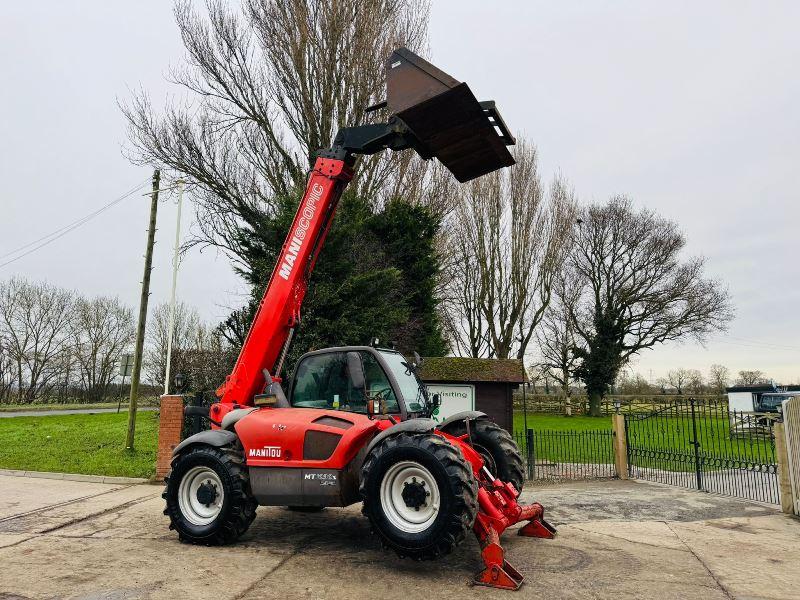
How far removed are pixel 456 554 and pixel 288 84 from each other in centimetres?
1421

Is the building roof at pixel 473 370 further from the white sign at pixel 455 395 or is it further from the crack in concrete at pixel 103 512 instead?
the crack in concrete at pixel 103 512

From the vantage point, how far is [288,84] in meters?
16.3

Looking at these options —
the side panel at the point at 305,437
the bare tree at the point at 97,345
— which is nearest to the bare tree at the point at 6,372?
the bare tree at the point at 97,345

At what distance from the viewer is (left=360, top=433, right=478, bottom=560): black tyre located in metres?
4.80

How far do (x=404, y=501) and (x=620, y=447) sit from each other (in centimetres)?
786

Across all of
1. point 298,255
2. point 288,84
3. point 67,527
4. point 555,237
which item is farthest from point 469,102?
point 555,237

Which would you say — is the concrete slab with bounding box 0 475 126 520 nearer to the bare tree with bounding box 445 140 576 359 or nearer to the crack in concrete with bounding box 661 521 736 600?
the crack in concrete with bounding box 661 521 736 600

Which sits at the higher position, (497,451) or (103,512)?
(497,451)

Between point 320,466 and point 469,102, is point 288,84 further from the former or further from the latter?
point 320,466

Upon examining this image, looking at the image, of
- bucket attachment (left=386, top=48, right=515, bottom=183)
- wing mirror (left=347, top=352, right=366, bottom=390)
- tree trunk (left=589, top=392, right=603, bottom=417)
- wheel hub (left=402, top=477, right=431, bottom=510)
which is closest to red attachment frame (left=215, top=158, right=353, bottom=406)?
bucket attachment (left=386, top=48, right=515, bottom=183)

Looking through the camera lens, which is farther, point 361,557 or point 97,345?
point 97,345

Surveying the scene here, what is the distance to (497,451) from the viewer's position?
6.80 m

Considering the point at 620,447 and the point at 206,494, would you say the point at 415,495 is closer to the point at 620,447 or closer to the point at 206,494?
the point at 206,494

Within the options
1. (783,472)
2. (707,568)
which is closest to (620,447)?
(783,472)
